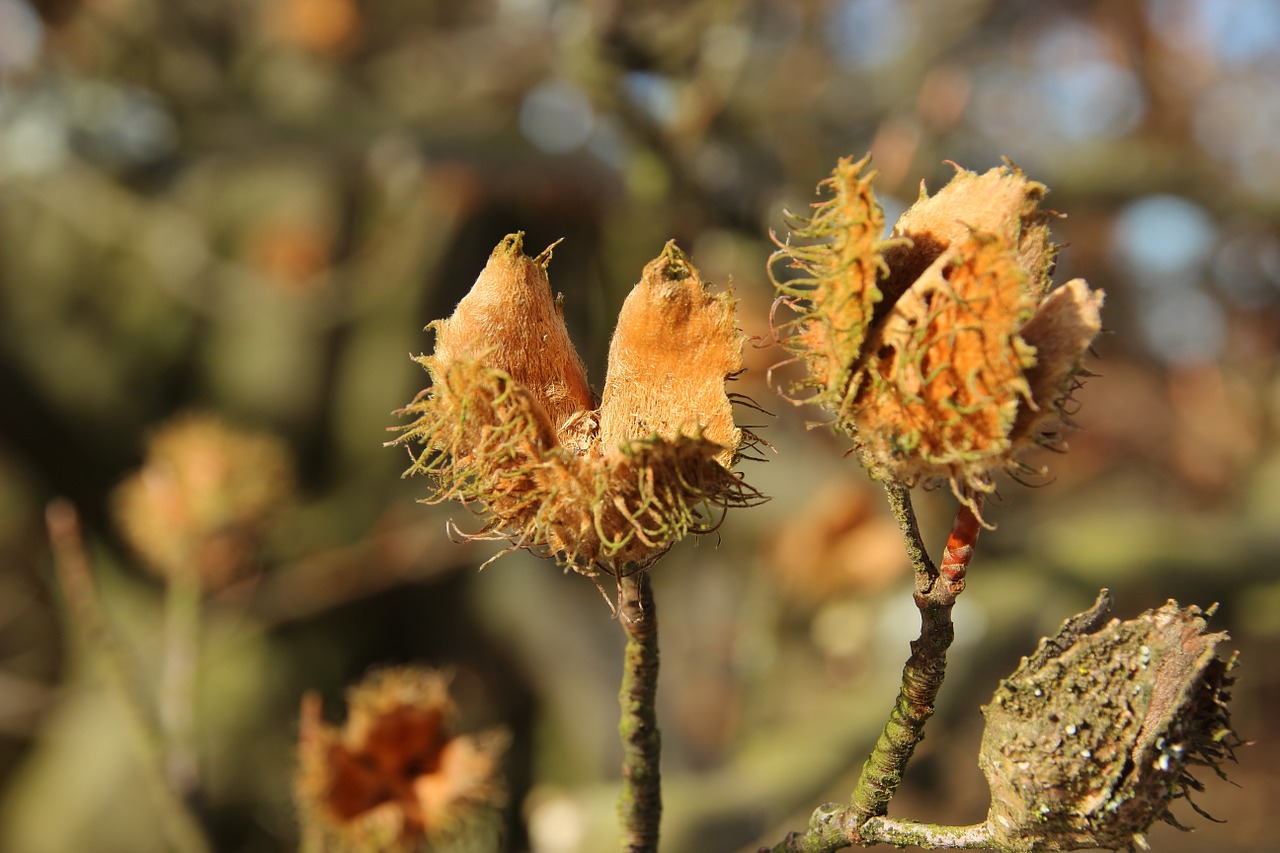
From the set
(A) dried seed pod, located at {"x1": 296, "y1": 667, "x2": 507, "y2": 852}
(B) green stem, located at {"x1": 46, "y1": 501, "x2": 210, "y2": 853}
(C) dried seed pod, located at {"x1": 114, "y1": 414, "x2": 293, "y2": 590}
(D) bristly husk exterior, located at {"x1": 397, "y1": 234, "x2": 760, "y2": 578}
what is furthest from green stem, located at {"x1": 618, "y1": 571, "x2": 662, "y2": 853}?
(C) dried seed pod, located at {"x1": 114, "y1": 414, "x2": 293, "y2": 590}

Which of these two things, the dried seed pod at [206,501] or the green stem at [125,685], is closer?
the green stem at [125,685]

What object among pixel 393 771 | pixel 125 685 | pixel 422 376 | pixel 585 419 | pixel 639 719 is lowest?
pixel 639 719

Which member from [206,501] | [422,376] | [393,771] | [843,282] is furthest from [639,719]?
[422,376]

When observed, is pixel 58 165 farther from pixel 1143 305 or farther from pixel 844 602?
pixel 1143 305

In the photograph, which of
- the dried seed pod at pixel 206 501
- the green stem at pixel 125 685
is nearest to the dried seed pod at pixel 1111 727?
the green stem at pixel 125 685

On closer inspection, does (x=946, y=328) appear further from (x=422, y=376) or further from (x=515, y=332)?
(x=422, y=376)

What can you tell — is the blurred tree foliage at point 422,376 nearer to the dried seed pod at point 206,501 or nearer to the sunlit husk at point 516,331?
the dried seed pod at point 206,501
